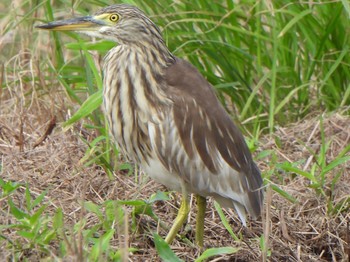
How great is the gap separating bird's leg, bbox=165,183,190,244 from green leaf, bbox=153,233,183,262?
0.36 metres

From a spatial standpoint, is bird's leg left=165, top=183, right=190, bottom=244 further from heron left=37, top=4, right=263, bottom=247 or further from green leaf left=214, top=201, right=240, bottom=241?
green leaf left=214, top=201, right=240, bottom=241

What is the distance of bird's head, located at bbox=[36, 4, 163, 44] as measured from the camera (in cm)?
430

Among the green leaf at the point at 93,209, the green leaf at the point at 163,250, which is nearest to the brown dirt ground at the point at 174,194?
the green leaf at the point at 93,209

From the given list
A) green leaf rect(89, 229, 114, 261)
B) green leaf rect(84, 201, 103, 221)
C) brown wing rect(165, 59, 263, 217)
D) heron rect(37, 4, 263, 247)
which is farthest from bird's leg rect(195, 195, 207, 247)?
green leaf rect(89, 229, 114, 261)

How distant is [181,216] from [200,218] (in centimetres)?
11

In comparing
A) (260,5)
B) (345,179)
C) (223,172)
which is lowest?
(345,179)

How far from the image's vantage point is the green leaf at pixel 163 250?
3.69m

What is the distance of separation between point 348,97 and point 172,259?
2200 mm

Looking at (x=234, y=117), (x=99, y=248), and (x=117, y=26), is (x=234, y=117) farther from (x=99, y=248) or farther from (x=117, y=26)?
(x=99, y=248)

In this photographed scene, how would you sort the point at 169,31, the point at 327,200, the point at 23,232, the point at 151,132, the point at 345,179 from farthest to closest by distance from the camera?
the point at 169,31
the point at 345,179
the point at 327,200
the point at 151,132
the point at 23,232

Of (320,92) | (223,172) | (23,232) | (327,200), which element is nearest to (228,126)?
(223,172)

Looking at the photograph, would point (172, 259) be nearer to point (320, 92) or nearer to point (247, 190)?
point (247, 190)

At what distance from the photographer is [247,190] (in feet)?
14.0

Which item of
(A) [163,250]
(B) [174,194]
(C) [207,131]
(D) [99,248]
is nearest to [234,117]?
(B) [174,194]
